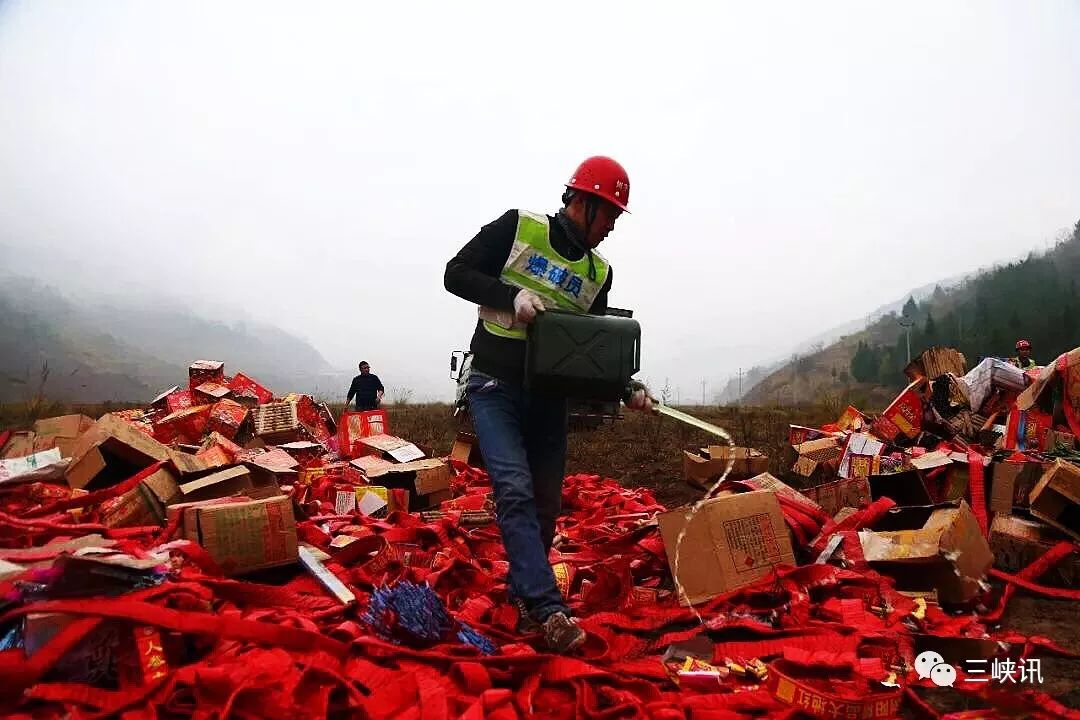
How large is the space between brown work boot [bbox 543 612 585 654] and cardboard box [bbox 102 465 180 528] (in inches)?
94.6

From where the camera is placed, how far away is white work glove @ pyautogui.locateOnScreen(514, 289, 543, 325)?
249 cm

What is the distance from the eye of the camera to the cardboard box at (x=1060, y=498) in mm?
3496

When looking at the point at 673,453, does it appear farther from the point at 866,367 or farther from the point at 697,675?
the point at 866,367

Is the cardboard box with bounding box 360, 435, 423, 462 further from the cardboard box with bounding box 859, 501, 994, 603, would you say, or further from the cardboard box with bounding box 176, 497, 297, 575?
the cardboard box with bounding box 859, 501, 994, 603

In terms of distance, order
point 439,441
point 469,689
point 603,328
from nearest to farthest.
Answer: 1. point 469,689
2. point 603,328
3. point 439,441

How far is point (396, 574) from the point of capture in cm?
319

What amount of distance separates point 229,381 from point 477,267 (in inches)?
271

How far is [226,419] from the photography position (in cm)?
685

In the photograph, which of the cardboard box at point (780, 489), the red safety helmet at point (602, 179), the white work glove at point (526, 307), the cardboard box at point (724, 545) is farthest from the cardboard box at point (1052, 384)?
the white work glove at point (526, 307)

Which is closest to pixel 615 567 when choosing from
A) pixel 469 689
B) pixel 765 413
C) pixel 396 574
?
pixel 396 574

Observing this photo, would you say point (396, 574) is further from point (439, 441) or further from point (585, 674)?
point (439, 441)

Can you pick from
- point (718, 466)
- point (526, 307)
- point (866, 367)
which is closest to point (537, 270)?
point (526, 307)

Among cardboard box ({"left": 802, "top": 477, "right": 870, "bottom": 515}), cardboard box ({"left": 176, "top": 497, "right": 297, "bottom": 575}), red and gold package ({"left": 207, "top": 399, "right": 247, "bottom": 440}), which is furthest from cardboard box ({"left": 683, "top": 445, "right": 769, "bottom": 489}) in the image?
red and gold package ({"left": 207, "top": 399, "right": 247, "bottom": 440})

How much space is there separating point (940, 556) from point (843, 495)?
1.41 meters
